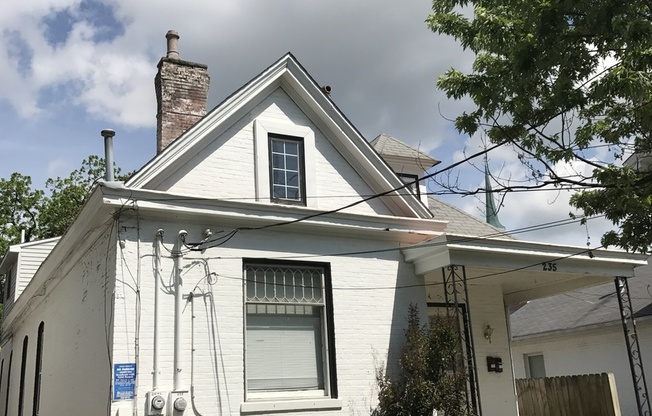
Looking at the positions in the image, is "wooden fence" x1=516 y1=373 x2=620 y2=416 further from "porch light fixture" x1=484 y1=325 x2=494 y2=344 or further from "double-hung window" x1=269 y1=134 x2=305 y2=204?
"double-hung window" x1=269 y1=134 x2=305 y2=204

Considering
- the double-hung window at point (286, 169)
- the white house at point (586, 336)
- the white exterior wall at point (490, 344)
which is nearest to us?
the double-hung window at point (286, 169)

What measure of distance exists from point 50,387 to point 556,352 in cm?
1397

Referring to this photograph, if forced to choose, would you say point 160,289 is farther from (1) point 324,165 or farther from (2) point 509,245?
(2) point 509,245

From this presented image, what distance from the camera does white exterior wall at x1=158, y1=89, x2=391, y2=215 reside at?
10.8 meters

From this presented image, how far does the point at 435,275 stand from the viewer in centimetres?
1290

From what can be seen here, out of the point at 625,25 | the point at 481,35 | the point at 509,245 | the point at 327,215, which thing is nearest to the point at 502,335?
the point at 509,245

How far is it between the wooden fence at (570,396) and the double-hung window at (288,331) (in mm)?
6893

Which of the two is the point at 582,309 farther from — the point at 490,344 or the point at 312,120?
the point at 312,120

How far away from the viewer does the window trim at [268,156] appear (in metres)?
11.2

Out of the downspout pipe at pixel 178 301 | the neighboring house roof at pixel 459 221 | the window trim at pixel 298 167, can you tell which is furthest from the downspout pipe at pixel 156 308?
the neighboring house roof at pixel 459 221

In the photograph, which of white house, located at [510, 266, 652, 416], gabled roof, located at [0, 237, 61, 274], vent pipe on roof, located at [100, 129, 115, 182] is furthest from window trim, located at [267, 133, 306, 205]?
gabled roof, located at [0, 237, 61, 274]

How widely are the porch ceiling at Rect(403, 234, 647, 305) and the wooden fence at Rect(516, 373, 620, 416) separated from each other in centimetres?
216

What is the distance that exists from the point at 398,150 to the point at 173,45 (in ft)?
17.4

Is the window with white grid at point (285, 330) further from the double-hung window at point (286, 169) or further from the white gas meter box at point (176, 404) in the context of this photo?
the double-hung window at point (286, 169)
